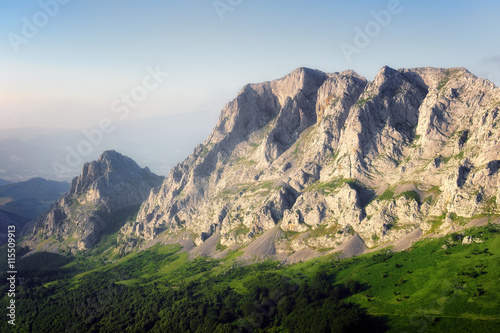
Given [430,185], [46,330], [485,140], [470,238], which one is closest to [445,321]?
[470,238]

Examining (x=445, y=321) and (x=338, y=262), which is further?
(x=338, y=262)

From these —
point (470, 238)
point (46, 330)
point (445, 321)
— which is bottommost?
point (445, 321)

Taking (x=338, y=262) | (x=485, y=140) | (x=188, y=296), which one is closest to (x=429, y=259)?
(x=338, y=262)

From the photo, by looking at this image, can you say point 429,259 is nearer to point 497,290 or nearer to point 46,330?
point 497,290

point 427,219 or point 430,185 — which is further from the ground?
point 430,185

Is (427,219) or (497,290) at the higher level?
(427,219)

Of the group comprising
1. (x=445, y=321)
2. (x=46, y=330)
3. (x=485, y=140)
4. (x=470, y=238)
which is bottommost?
(x=445, y=321)

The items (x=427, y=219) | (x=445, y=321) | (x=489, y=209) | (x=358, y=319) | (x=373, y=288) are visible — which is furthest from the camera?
(x=427, y=219)

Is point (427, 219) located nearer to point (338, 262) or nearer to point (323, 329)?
point (338, 262)

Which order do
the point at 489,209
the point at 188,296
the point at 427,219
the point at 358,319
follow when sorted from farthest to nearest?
the point at 188,296 < the point at 427,219 < the point at 489,209 < the point at 358,319
